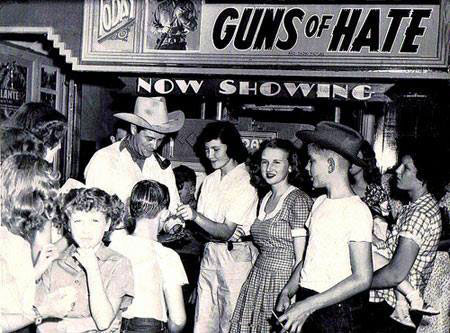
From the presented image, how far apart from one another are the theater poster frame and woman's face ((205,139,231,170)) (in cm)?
83

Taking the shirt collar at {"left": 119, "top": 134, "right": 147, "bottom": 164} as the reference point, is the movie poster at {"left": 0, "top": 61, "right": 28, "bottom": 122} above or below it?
above

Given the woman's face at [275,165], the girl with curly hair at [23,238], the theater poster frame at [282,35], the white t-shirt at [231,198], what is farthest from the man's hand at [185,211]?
the theater poster frame at [282,35]

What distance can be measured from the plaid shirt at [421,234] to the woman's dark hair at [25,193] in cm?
188

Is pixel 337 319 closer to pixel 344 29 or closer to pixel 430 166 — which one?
pixel 430 166

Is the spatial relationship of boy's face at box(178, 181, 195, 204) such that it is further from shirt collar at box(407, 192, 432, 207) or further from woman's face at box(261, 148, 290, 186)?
shirt collar at box(407, 192, 432, 207)

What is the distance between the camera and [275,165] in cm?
396

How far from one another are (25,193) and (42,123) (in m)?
1.04

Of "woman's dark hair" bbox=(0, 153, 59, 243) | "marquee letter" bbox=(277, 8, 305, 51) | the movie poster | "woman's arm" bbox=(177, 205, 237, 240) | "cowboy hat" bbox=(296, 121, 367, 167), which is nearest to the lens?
"woman's dark hair" bbox=(0, 153, 59, 243)

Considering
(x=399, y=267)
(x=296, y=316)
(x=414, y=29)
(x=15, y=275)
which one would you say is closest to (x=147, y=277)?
(x=296, y=316)

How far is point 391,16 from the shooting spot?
478 centimetres

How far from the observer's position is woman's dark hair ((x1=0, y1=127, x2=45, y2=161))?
2953 mm

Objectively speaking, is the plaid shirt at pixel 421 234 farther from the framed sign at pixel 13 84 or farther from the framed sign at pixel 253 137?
the framed sign at pixel 13 84

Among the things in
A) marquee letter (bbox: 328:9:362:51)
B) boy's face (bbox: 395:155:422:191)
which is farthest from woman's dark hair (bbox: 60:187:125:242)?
marquee letter (bbox: 328:9:362:51)

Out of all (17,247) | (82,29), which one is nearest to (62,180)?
(82,29)
